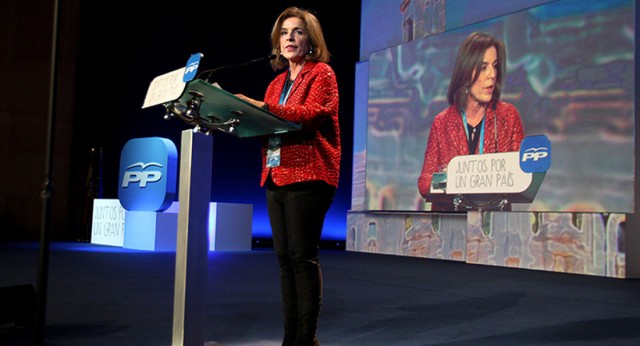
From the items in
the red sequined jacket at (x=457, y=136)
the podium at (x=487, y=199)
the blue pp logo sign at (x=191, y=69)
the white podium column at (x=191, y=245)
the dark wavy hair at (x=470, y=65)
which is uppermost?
the dark wavy hair at (x=470, y=65)

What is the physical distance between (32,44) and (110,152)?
1.84 metres

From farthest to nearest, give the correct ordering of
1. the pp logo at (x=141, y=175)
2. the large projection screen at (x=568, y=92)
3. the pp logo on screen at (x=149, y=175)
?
the pp logo at (x=141, y=175), the pp logo on screen at (x=149, y=175), the large projection screen at (x=568, y=92)

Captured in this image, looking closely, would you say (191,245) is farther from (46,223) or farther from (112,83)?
(112,83)

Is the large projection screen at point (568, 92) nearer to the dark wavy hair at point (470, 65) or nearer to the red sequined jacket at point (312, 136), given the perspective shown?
the dark wavy hair at point (470, 65)

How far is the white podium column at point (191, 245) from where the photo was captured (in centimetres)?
172

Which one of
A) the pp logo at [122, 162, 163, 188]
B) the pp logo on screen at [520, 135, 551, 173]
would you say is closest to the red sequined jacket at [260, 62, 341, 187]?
the pp logo on screen at [520, 135, 551, 173]

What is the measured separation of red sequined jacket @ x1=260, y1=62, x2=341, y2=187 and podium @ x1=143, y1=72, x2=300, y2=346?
0.23ft

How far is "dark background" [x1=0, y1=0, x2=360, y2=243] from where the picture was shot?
8648 mm

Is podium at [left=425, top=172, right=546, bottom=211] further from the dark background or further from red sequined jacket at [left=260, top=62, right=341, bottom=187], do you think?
red sequined jacket at [left=260, top=62, right=341, bottom=187]

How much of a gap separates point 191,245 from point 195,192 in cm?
15

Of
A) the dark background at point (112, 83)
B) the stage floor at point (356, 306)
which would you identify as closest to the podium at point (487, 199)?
the stage floor at point (356, 306)

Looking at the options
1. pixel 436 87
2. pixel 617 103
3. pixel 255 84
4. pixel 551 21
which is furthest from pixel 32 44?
pixel 617 103

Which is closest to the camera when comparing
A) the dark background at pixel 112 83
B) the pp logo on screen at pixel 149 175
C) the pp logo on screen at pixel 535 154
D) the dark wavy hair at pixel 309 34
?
the dark wavy hair at pixel 309 34

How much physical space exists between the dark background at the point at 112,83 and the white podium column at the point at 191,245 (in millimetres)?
6874
